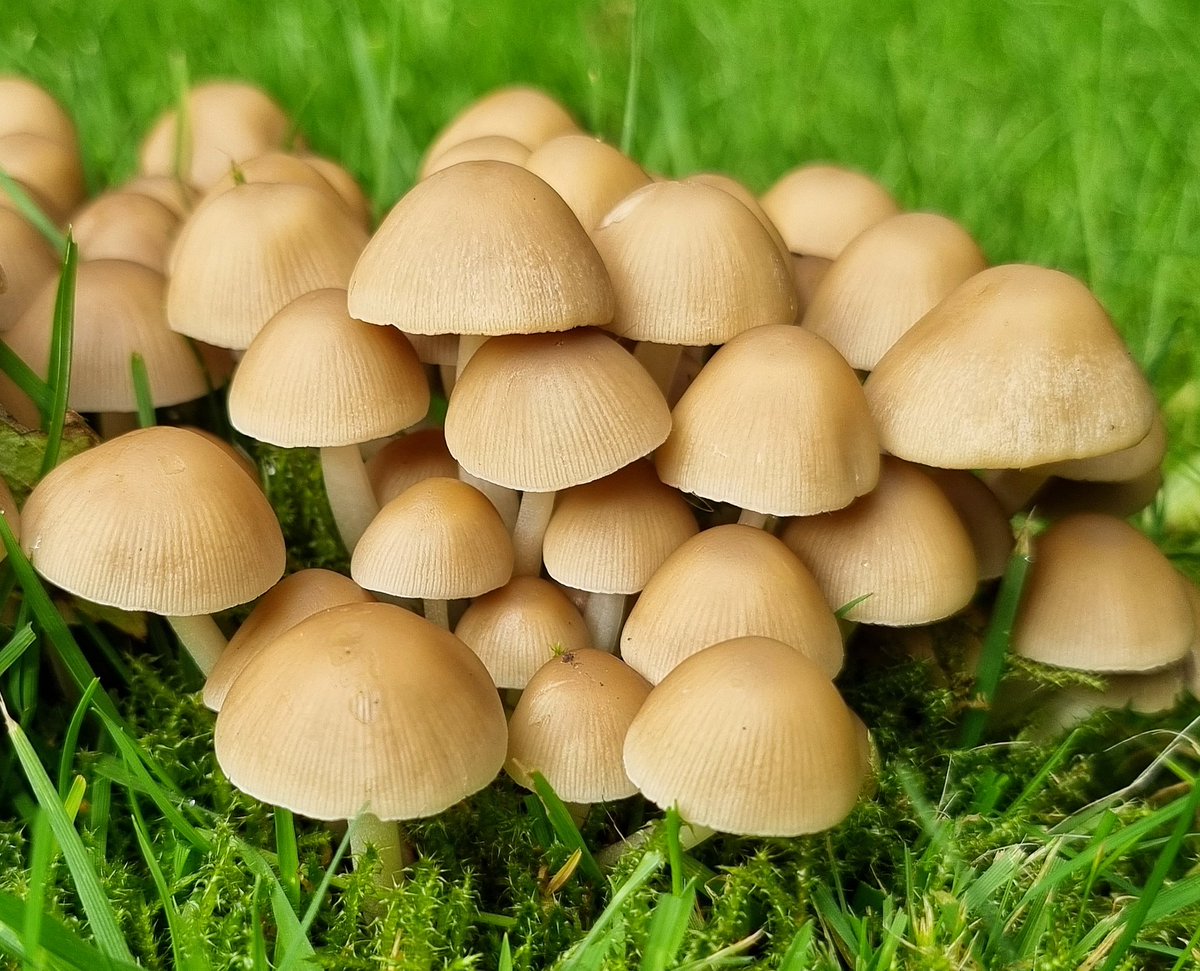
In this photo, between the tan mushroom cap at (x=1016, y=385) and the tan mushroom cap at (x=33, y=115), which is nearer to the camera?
the tan mushroom cap at (x=1016, y=385)

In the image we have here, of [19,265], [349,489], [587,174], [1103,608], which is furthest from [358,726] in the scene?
[19,265]

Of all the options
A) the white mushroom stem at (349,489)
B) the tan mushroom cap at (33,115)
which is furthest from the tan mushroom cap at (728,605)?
the tan mushroom cap at (33,115)

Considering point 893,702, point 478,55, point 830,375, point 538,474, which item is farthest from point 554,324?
point 478,55

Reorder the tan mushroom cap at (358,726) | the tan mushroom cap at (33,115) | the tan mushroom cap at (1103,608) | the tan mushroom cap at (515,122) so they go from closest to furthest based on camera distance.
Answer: the tan mushroom cap at (358,726) → the tan mushroom cap at (1103,608) → the tan mushroom cap at (515,122) → the tan mushroom cap at (33,115)

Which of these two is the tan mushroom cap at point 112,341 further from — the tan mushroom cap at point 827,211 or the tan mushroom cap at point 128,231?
the tan mushroom cap at point 827,211

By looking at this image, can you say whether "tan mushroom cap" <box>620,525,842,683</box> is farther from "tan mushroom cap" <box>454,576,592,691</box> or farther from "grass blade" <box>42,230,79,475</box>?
"grass blade" <box>42,230,79,475</box>

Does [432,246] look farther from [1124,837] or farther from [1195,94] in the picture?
[1195,94]

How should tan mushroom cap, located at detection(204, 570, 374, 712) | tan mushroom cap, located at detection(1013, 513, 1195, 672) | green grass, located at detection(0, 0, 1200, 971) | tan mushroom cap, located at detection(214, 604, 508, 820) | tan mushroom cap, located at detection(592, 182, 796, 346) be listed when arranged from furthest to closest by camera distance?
1. tan mushroom cap, located at detection(1013, 513, 1195, 672)
2. tan mushroom cap, located at detection(592, 182, 796, 346)
3. tan mushroom cap, located at detection(204, 570, 374, 712)
4. green grass, located at detection(0, 0, 1200, 971)
5. tan mushroom cap, located at detection(214, 604, 508, 820)

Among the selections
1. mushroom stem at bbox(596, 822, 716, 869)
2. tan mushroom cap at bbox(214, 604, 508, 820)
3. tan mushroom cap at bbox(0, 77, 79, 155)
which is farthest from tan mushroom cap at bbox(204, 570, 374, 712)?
tan mushroom cap at bbox(0, 77, 79, 155)
